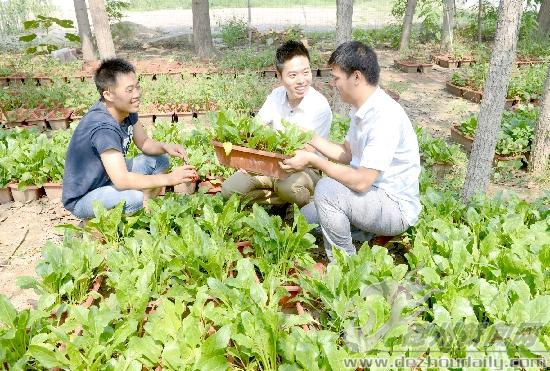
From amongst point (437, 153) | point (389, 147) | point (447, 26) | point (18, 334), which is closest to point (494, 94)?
point (389, 147)

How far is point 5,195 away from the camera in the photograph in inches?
194

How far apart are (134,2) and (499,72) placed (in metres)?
27.8

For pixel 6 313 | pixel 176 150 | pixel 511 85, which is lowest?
pixel 511 85

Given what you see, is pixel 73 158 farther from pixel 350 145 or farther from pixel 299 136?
pixel 350 145

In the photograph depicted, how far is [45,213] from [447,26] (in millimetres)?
11477

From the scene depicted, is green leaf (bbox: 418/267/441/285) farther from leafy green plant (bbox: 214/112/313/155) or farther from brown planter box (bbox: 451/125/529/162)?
brown planter box (bbox: 451/125/529/162)

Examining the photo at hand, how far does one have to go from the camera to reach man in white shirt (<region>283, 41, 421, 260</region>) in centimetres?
300

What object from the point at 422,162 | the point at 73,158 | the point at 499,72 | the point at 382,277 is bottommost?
the point at 422,162

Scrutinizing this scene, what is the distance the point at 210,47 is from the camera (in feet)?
39.2

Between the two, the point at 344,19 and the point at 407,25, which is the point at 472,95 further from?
the point at 407,25

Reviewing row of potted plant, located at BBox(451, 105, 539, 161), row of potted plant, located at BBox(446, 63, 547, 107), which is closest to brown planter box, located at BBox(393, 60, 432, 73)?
row of potted plant, located at BBox(446, 63, 547, 107)

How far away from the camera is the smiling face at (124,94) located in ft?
11.7

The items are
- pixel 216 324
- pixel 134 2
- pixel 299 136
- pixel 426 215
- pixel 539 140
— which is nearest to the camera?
pixel 216 324

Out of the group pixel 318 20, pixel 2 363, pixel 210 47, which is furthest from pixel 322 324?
pixel 318 20
